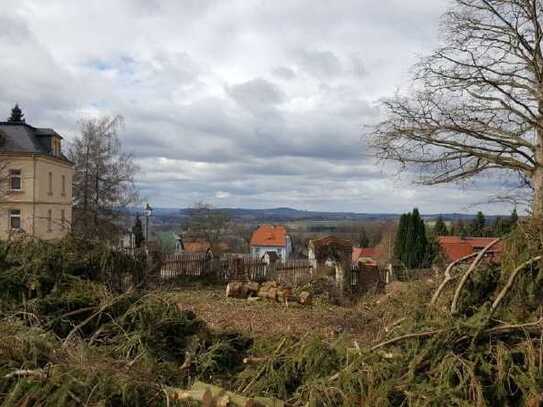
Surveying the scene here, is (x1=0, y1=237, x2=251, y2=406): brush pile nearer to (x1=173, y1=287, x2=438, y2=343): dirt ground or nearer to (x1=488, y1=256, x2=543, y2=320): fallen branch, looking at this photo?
(x1=488, y1=256, x2=543, y2=320): fallen branch

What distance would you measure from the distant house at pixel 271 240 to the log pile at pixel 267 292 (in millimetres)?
31145

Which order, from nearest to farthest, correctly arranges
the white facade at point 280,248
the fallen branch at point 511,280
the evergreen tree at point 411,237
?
the fallen branch at point 511,280 → the evergreen tree at point 411,237 → the white facade at point 280,248

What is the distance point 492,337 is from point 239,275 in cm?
1331

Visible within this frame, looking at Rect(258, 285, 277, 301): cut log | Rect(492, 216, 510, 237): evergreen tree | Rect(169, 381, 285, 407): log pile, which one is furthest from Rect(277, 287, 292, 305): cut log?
Rect(169, 381, 285, 407): log pile

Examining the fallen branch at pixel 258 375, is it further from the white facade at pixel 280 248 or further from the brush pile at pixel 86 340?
the white facade at pixel 280 248

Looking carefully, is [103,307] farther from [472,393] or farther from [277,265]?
[277,265]

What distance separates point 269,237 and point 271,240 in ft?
2.16

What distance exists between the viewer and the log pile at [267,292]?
13.0m

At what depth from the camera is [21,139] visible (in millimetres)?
28281

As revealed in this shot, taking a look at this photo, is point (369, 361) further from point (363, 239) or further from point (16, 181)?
point (363, 239)

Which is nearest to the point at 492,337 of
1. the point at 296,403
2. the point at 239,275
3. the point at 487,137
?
the point at 296,403

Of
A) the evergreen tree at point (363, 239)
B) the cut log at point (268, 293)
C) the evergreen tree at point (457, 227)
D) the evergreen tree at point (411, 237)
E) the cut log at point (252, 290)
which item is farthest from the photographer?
the evergreen tree at point (363, 239)

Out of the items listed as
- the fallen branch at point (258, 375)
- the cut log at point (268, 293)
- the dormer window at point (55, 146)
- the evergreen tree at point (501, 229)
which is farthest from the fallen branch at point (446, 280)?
the dormer window at point (55, 146)

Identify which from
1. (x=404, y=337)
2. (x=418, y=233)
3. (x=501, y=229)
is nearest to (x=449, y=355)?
(x=404, y=337)
